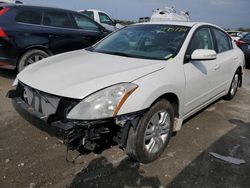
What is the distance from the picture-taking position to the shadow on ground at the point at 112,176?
2.53 m

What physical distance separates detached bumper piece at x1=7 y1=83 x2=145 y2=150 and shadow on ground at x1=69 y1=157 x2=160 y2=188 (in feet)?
1.23

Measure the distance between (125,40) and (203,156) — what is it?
1.98m

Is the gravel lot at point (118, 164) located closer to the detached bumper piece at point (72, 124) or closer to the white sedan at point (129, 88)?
the white sedan at point (129, 88)

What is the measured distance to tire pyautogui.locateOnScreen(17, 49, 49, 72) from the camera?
564cm

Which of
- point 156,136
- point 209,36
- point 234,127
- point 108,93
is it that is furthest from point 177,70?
point 234,127

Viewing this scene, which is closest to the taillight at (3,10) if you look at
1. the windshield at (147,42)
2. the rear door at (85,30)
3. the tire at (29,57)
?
the tire at (29,57)

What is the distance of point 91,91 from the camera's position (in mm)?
2418

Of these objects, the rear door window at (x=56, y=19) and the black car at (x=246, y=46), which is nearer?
the rear door window at (x=56, y=19)

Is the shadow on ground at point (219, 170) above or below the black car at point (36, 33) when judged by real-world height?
below

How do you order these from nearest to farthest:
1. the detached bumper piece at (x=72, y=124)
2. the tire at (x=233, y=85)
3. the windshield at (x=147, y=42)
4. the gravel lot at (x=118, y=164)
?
the detached bumper piece at (x=72, y=124) → the gravel lot at (x=118, y=164) → the windshield at (x=147, y=42) → the tire at (x=233, y=85)

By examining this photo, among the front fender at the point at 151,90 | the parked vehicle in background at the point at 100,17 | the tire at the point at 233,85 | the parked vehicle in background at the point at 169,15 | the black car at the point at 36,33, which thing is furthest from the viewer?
the parked vehicle in background at the point at 169,15

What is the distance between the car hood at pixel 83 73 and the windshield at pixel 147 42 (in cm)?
25

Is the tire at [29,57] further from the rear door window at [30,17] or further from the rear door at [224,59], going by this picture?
the rear door at [224,59]

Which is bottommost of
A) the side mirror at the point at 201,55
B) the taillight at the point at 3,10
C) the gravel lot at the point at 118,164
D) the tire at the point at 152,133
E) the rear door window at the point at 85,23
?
the gravel lot at the point at 118,164
